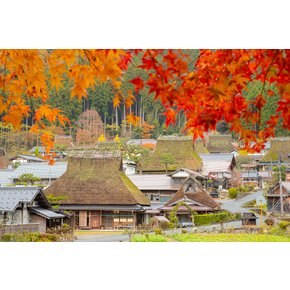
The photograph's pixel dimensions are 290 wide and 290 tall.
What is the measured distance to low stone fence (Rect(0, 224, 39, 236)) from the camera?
5.86 metres

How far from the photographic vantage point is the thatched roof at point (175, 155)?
6.02m

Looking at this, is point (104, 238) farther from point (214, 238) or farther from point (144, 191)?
point (214, 238)

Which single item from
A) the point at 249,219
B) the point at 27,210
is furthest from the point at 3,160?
the point at 249,219

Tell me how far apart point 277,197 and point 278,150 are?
710mm

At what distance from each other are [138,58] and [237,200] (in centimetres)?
219

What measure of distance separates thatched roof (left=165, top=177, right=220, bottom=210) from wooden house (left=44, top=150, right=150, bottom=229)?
1.09 feet

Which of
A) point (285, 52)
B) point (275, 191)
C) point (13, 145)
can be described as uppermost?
point (285, 52)

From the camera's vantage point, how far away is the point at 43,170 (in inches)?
242

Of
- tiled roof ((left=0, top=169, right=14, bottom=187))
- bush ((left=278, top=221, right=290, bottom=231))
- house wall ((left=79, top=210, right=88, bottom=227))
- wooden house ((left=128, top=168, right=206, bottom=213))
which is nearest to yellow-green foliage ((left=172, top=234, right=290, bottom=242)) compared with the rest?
bush ((left=278, top=221, right=290, bottom=231))

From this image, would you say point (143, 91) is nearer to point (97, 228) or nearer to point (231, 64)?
point (231, 64)

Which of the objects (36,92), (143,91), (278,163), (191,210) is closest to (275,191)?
(278,163)

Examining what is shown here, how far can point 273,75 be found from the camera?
4.88 meters

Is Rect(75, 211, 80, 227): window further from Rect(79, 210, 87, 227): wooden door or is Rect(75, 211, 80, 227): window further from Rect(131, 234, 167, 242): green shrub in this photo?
Rect(131, 234, 167, 242): green shrub

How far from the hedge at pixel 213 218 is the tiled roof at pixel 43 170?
63.9 inches
